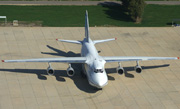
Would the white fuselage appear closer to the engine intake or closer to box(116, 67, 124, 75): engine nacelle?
box(116, 67, 124, 75): engine nacelle

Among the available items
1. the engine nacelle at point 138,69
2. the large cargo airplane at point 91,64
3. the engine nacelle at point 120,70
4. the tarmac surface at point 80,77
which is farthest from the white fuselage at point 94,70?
the engine nacelle at point 138,69

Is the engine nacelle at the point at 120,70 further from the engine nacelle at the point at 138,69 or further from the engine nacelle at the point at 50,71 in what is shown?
the engine nacelle at the point at 50,71

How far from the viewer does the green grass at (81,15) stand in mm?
93000

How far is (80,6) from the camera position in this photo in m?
104

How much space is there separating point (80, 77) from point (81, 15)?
3325 cm

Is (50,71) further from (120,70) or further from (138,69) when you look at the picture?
(138,69)

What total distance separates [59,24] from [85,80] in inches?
1066

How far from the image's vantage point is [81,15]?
9781 cm

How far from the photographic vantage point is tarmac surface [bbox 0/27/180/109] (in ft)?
198

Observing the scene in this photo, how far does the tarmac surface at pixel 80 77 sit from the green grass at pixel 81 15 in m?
6.54

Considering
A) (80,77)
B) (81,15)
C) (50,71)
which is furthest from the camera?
(81,15)

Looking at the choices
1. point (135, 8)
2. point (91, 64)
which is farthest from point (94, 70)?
point (135, 8)

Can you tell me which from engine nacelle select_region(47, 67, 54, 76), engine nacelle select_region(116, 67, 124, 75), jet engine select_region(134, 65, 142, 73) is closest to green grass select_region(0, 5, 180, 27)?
engine nacelle select_region(47, 67, 54, 76)

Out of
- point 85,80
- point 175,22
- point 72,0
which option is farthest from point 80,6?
point 85,80
